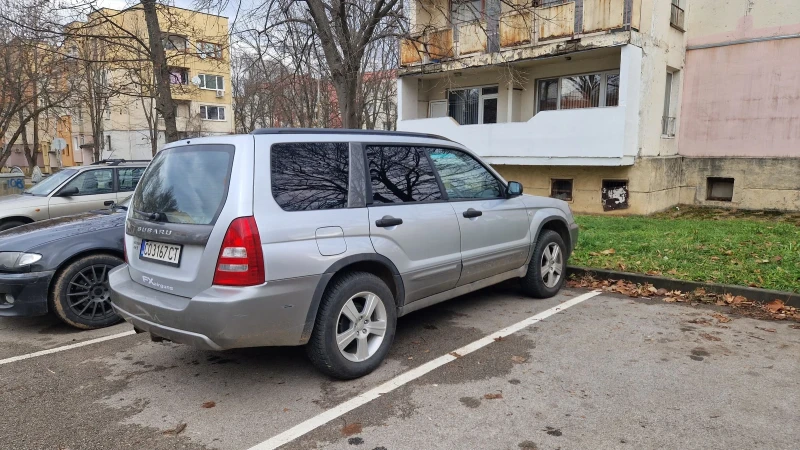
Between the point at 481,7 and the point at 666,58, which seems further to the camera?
the point at 481,7

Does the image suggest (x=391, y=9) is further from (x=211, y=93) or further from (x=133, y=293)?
(x=211, y=93)

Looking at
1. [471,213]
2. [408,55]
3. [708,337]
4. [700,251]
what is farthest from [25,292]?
[408,55]

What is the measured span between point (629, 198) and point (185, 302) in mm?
11232

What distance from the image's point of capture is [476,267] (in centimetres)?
466

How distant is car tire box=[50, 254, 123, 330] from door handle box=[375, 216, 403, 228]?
9.35ft

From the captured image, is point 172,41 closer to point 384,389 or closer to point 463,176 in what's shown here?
Answer: point 463,176

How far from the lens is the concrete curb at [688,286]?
5.17 m

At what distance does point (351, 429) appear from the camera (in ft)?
9.95

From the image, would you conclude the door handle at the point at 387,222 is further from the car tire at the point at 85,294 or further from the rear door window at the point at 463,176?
the car tire at the point at 85,294

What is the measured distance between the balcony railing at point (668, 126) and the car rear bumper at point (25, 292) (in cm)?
1291

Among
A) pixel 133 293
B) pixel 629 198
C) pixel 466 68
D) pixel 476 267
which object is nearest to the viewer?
pixel 133 293

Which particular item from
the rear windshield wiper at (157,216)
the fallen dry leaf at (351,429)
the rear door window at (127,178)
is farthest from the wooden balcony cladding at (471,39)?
the fallen dry leaf at (351,429)

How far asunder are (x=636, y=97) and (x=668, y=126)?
2135mm

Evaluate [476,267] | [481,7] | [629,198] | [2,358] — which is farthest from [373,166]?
[481,7]
